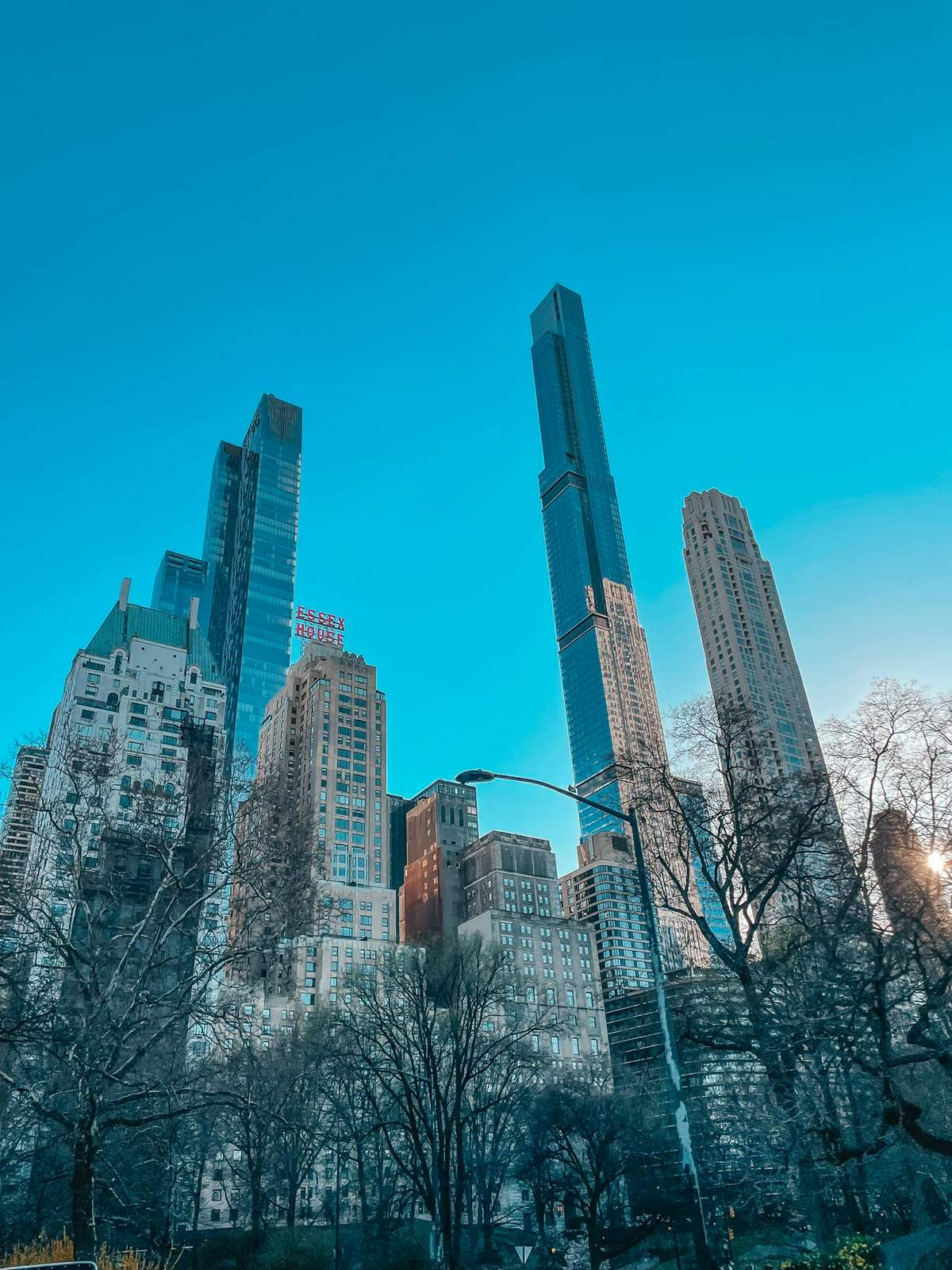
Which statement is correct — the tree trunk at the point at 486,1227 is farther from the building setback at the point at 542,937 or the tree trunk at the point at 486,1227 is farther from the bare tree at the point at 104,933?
the building setback at the point at 542,937

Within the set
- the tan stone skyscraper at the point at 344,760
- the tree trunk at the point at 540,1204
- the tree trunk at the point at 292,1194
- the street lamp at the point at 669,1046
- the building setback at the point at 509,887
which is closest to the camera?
the street lamp at the point at 669,1046

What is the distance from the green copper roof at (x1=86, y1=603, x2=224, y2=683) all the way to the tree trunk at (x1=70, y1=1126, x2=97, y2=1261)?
351ft

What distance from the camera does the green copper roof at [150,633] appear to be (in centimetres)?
12056

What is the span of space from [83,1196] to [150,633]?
113480mm

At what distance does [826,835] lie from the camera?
23.2 m

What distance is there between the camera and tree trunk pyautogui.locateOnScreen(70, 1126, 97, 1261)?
61.4 ft

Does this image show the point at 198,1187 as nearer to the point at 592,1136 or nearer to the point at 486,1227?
the point at 486,1227

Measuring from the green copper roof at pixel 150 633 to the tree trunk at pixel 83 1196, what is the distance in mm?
106958

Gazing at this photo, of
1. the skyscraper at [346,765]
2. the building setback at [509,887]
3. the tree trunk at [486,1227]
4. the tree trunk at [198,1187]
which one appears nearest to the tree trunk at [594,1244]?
the tree trunk at [486,1227]

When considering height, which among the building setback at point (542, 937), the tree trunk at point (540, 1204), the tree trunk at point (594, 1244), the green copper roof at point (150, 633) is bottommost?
the tree trunk at point (594, 1244)

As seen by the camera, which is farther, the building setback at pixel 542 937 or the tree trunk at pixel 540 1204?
the building setback at pixel 542 937

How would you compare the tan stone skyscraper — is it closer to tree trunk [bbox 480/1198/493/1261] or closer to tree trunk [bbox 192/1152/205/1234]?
tree trunk [bbox 192/1152/205/1234]

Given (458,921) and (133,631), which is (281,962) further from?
(458,921)

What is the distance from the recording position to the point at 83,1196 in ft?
64.1
